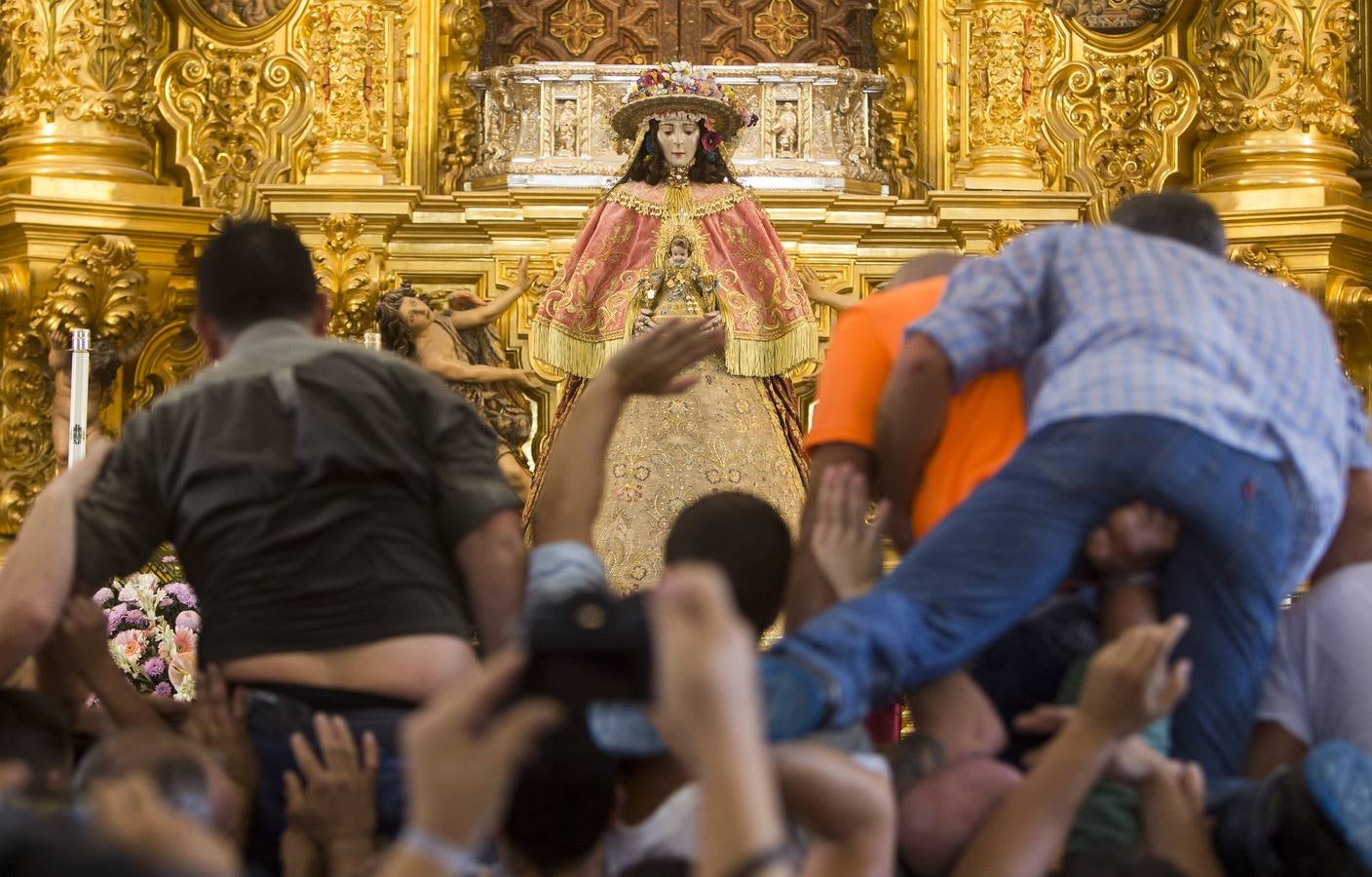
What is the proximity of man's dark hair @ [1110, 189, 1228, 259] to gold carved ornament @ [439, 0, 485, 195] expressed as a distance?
6.21 meters

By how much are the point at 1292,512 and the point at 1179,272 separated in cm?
39

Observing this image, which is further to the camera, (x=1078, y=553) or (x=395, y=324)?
(x=395, y=324)

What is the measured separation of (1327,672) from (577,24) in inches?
272

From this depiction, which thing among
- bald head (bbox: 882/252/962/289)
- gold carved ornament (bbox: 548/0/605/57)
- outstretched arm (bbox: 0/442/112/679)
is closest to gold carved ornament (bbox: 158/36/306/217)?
gold carved ornament (bbox: 548/0/605/57)

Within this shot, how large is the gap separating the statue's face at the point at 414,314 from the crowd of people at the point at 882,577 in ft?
14.9

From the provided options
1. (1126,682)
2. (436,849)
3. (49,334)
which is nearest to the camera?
(436,849)

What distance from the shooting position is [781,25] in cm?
968

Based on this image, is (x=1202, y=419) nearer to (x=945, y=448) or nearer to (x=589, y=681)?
(x=945, y=448)

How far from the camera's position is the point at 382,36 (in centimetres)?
921

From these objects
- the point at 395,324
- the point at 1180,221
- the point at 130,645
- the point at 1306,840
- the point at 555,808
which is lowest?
the point at 130,645

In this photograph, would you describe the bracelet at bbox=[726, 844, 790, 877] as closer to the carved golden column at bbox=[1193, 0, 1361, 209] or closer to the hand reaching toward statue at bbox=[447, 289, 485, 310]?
the hand reaching toward statue at bbox=[447, 289, 485, 310]

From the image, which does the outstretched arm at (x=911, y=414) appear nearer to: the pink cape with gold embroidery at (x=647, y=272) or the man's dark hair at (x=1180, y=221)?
the man's dark hair at (x=1180, y=221)

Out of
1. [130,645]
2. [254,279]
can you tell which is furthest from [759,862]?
[130,645]

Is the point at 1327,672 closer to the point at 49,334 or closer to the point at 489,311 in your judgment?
the point at 489,311
